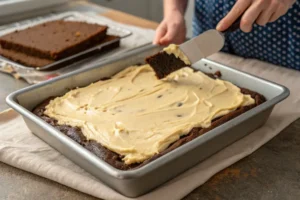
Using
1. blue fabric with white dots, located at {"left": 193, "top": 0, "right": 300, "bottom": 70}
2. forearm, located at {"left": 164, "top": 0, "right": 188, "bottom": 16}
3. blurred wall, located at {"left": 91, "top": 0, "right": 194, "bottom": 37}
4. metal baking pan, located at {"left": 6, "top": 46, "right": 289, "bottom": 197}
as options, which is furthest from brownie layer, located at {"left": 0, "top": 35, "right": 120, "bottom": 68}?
blurred wall, located at {"left": 91, "top": 0, "right": 194, "bottom": 37}

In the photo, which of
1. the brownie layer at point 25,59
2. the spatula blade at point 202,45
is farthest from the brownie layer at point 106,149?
the brownie layer at point 25,59

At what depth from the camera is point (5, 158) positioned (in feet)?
3.15

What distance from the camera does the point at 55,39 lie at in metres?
1.53

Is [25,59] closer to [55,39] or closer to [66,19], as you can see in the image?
[55,39]

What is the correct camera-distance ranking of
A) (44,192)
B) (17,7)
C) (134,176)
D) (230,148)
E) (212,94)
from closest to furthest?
(134,176), (44,192), (230,148), (212,94), (17,7)

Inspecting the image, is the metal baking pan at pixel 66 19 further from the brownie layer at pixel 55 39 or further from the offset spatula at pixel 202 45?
the offset spatula at pixel 202 45

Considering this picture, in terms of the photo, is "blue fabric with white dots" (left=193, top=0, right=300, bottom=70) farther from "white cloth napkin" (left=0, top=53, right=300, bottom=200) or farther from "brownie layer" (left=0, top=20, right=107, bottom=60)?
"brownie layer" (left=0, top=20, right=107, bottom=60)

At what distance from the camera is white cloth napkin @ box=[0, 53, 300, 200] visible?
873mm

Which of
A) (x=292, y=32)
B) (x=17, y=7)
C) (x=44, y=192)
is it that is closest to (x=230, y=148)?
(x=44, y=192)

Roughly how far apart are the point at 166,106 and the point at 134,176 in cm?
31

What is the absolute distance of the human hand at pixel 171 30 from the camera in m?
1.37

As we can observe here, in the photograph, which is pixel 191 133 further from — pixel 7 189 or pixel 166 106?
pixel 7 189

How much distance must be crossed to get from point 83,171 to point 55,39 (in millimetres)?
725

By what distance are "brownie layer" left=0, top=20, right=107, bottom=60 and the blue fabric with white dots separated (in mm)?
387
